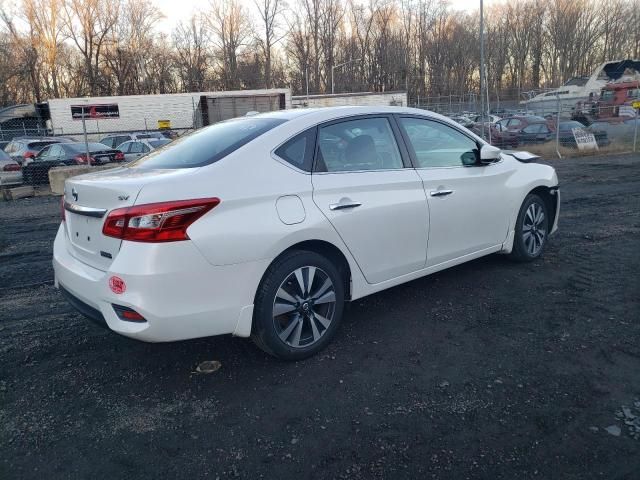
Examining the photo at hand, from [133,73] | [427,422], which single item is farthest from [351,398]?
[133,73]

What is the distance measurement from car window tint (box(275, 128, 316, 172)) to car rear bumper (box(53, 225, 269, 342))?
0.72m

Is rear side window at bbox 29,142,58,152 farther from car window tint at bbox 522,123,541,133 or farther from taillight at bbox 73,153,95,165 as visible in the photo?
car window tint at bbox 522,123,541,133

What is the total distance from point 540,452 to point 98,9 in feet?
193

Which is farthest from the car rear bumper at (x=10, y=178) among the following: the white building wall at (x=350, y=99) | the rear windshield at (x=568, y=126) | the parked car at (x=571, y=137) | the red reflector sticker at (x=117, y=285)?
the white building wall at (x=350, y=99)

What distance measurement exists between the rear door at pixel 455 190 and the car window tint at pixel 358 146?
202 millimetres

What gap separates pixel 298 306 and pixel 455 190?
1.75m

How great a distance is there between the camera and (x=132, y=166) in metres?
3.62

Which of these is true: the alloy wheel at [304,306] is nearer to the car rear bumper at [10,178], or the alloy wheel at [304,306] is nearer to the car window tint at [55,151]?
the car rear bumper at [10,178]

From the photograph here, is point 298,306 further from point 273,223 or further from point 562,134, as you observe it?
point 562,134

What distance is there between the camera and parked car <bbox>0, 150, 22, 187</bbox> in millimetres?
12972

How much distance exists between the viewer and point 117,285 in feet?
9.00

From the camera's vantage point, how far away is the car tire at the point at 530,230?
4930 mm

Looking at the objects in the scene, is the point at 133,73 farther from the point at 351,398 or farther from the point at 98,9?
the point at 351,398

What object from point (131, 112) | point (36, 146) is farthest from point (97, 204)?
point (131, 112)
